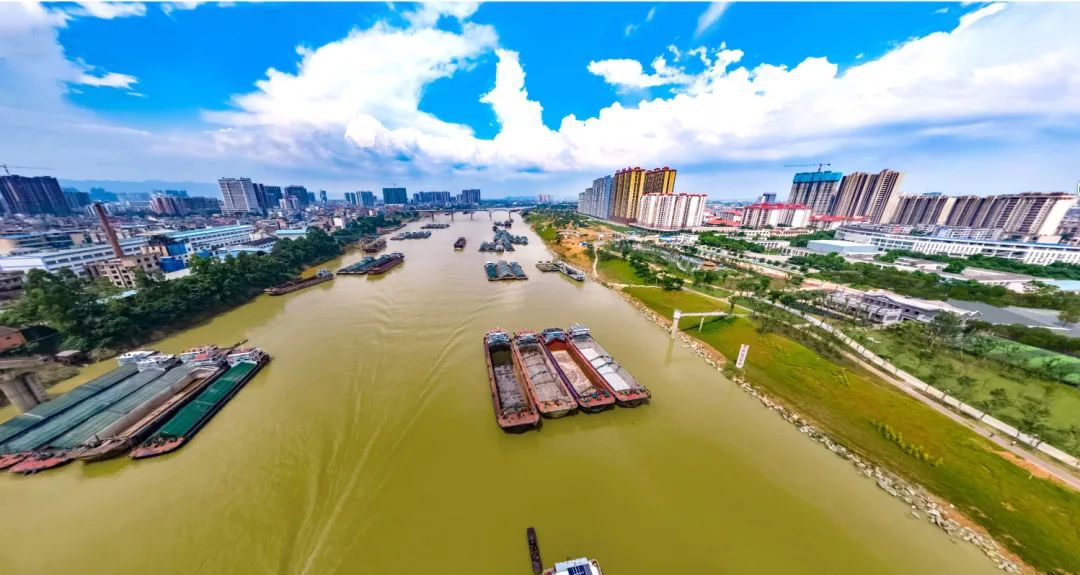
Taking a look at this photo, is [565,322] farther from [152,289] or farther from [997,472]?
[152,289]

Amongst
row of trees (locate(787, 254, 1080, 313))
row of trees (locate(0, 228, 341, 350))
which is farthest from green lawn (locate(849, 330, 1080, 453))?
row of trees (locate(0, 228, 341, 350))

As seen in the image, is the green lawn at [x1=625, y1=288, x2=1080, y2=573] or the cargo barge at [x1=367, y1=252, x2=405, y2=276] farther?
the cargo barge at [x1=367, y1=252, x2=405, y2=276]

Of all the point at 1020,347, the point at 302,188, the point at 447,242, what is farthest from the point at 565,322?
the point at 302,188

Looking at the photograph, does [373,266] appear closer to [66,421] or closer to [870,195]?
[66,421]

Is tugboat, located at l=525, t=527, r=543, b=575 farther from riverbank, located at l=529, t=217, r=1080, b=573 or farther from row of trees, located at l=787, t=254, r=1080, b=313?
row of trees, located at l=787, t=254, r=1080, b=313

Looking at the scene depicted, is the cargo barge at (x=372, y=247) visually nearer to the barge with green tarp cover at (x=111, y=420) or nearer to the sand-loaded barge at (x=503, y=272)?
the sand-loaded barge at (x=503, y=272)

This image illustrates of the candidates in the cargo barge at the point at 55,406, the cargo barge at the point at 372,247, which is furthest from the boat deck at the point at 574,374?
the cargo barge at the point at 372,247
